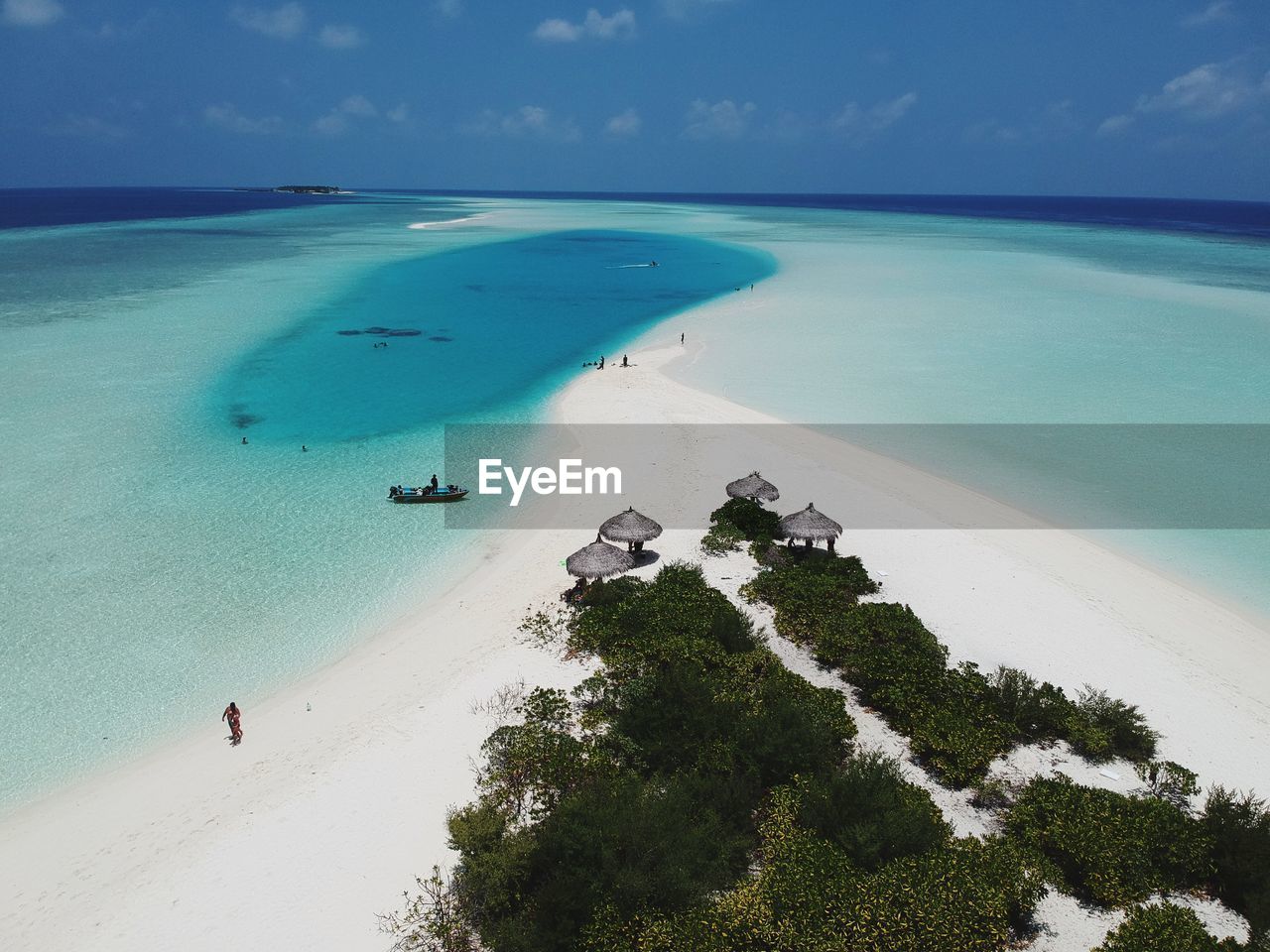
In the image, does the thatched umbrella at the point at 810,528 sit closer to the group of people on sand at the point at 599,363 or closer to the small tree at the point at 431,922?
the small tree at the point at 431,922

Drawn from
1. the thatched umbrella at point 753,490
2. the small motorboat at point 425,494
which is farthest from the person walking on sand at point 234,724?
the thatched umbrella at point 753,490

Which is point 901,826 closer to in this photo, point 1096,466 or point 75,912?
point 75,912

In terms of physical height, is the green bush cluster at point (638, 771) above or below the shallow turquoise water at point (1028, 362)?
below

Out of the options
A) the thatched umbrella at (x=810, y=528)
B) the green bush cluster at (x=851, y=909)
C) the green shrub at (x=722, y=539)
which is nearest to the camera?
the green bush cluster at (x=851, y=909)

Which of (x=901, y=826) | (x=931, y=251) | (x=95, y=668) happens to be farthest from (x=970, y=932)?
(x=931, y=251)

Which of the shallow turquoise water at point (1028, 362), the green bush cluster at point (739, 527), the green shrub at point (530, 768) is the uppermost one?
the shallow turquoise water at point (1028, 362)

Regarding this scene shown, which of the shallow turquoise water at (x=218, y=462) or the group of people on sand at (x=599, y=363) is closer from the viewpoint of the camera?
the shallow turquoise water at (x=218, y=462)
